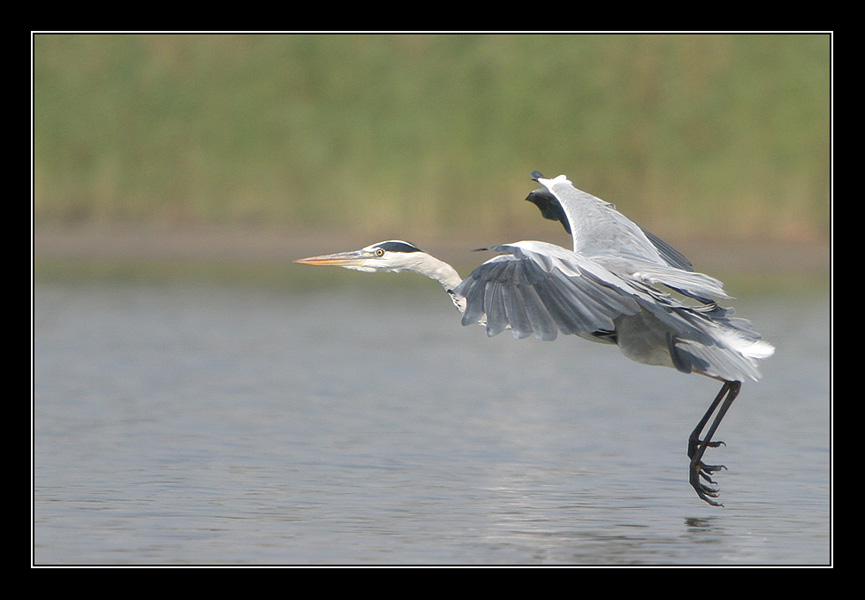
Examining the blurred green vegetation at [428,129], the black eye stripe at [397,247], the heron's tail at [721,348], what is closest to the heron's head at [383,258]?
the black eye stripe at [397,247]

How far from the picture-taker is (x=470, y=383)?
11984 millimetres

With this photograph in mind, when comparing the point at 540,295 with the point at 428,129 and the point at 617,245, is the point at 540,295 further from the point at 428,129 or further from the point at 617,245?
the point at 428,129

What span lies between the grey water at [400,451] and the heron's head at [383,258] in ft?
3.97

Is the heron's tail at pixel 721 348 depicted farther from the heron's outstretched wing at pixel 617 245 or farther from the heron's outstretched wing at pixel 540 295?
the heron's outstretched wing at pixel 540 295

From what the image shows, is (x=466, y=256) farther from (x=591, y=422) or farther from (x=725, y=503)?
(x=725, y=503)

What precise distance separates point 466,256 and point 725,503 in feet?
48.2

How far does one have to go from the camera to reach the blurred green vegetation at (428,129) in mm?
23125

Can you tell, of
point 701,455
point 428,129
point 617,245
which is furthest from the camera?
point 428,129

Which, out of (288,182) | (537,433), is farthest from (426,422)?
(288,182)

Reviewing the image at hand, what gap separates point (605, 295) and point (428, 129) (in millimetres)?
18355

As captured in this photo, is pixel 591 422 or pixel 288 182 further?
pixel 288 182

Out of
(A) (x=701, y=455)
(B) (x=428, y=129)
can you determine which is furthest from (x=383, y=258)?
(B) (x=428, y=129)

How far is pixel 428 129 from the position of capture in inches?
963

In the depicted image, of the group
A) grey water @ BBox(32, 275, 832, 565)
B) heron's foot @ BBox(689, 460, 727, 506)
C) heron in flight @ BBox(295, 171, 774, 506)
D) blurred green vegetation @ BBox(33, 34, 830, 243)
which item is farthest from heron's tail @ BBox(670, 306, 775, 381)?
blurred green vegetation @ BBox(33, 34, 830, 243)
